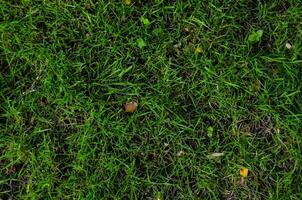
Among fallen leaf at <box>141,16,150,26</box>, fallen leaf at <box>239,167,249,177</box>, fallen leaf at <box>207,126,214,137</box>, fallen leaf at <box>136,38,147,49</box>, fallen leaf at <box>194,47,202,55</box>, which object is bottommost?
fallen leaf at <box>239,167,249,177</box>

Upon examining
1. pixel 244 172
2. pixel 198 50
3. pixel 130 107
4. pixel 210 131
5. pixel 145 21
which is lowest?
pixel 244 172

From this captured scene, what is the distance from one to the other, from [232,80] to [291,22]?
0.53 m

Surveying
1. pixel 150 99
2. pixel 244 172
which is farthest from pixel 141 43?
pixel 244 172

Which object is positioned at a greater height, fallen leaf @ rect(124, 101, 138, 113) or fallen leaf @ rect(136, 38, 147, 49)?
fallen leaf @ rect(136, 38, 147, 49)

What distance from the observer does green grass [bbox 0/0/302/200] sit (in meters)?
2.65

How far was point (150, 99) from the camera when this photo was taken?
2.70 m

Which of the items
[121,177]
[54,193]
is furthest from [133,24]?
[54,193]

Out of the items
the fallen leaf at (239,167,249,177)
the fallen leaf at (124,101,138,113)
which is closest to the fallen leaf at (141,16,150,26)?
the fallen leaf at (124,101,138,113)

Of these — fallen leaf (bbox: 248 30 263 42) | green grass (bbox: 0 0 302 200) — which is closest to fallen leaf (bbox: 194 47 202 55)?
green grass (bbox: 0 0 302 200)

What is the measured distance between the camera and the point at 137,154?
268 cm

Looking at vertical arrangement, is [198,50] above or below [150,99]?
above

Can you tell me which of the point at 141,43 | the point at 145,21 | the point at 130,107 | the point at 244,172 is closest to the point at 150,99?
the point at 130,107

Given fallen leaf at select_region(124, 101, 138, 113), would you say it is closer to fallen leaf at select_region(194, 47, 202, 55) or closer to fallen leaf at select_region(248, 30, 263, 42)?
fallen leaf at select_region(194, 47, 202, 55)

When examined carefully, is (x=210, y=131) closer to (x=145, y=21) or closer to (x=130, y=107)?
(x=130, y=107)
